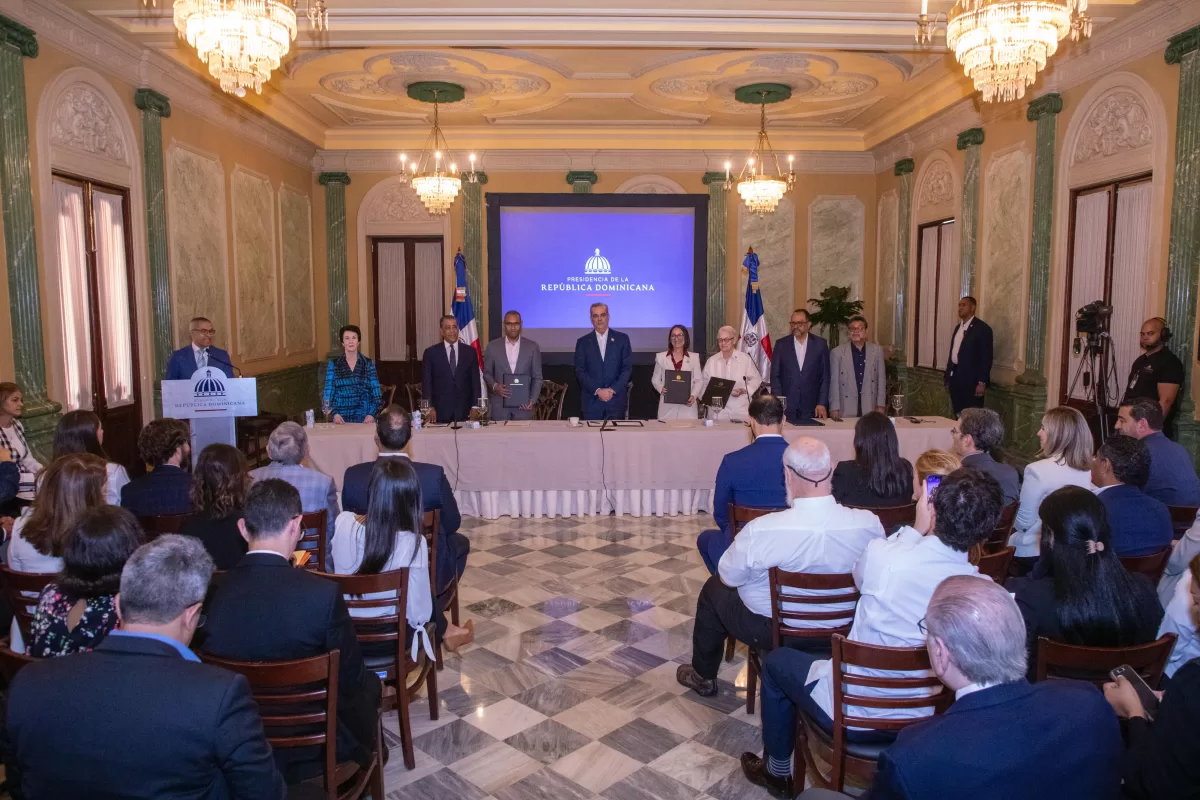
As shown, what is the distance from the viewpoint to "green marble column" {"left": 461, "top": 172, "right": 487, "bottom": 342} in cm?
1198

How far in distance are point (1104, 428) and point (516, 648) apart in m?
5.35

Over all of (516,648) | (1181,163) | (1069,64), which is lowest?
(516,648)

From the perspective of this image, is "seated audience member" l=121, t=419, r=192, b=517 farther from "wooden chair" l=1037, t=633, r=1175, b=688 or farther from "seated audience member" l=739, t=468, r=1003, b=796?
"wooden chair" l=1037, t=633, r=1175, b=688

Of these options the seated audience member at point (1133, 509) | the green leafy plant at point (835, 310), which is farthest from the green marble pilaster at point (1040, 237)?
the seated audience member at point (1133, 509)

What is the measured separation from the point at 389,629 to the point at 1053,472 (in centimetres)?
312

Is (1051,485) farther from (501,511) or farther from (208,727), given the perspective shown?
(501,511)

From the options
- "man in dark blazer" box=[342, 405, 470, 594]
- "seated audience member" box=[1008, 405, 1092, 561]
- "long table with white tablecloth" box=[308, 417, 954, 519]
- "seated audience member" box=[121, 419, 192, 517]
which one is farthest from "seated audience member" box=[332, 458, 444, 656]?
"long table with white tablecloth" box=[308, 417, 954, 519]

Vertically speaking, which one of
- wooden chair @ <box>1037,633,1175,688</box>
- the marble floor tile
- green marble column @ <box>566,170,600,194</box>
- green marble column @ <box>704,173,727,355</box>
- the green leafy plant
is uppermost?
green marble column @ <box>566,170,600,194</box>

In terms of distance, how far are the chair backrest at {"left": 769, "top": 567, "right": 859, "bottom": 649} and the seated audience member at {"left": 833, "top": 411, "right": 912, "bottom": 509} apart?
0.99m

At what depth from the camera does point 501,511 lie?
6.91 metres

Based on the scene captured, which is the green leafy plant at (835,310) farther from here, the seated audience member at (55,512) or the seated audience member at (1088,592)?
the seated audience member at (55,512)

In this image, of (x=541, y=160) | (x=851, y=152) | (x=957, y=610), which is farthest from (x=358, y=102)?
(x=957, y=610)

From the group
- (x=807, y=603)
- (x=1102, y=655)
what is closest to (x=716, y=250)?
(x=807, y=603)

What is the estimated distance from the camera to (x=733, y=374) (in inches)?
294
